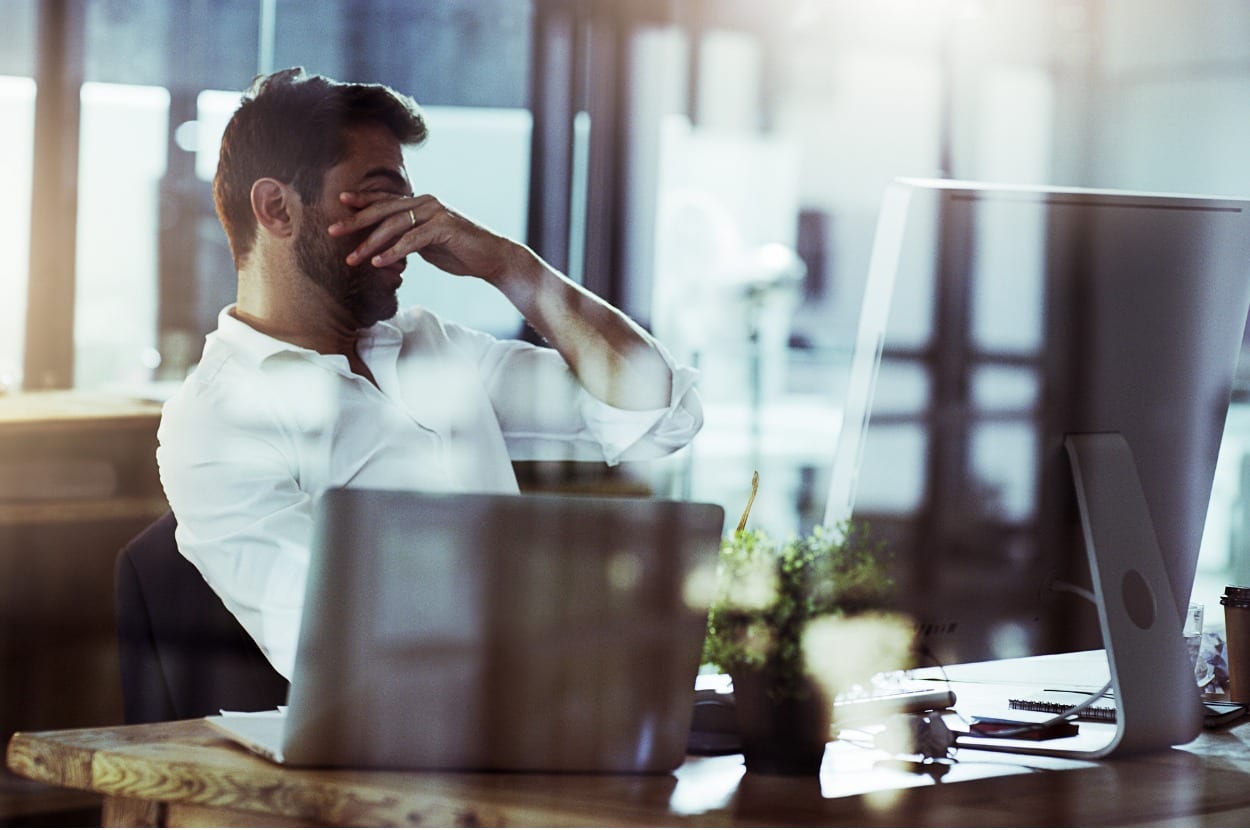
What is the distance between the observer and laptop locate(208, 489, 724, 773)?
0.90m

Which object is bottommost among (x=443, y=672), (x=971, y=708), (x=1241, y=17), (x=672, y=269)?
(x=971, y=708)

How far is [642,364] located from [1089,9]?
4099mm

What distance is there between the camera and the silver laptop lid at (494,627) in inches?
35.6

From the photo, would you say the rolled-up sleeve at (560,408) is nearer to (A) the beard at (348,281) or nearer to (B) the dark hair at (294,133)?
(A) the beard at (348,281)

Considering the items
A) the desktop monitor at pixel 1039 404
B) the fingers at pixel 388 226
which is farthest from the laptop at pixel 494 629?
the fingers at pixel 388 226

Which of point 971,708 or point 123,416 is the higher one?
point 123,416

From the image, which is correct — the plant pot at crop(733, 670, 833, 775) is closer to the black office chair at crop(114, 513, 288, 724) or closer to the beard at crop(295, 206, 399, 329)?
the black office chair at crop(114, 513, 288, 724)

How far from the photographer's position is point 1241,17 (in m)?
4.95

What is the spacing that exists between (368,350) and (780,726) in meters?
1.08

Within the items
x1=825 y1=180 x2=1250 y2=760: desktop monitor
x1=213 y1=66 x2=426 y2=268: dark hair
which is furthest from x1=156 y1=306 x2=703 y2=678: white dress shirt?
x1=825 y1=180 x2=1250 y2=760: desktop monitor

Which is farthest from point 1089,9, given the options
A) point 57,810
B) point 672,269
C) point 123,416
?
point 57,810

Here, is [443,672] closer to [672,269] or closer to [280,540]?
[280,540]

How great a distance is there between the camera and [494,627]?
3.03 feet

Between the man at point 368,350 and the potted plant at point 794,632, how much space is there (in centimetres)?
77
